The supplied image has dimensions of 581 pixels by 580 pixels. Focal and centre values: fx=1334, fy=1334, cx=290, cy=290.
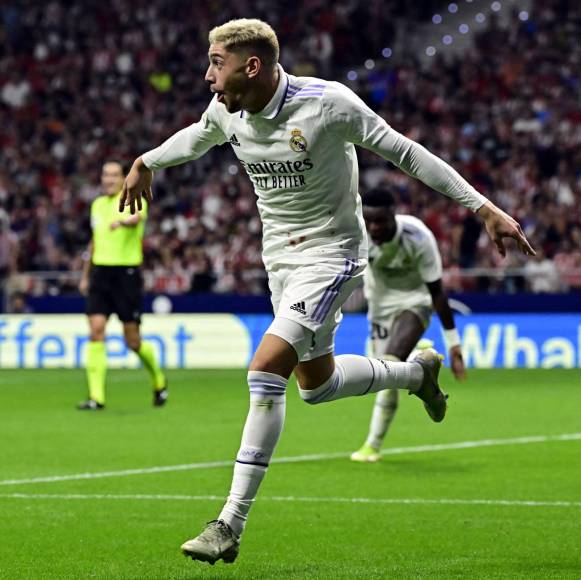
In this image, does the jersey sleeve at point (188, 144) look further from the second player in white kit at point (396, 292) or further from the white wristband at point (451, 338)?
the white wristband at point (451, 338)

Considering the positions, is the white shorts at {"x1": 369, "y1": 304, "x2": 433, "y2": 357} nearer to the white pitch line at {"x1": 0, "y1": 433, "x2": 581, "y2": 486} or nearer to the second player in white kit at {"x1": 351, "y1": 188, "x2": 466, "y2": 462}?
the second player in white kit at {"x1": 351, "y1": 188, "x2": 466, "y2": 462}

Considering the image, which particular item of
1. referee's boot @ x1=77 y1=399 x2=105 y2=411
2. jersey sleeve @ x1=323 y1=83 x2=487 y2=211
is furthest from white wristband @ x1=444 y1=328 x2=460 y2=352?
referee's boot @ x1=77 y1=399 x2=105 y2=411

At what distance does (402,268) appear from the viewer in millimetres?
10734

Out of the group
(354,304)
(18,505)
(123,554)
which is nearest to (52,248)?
(354,304)

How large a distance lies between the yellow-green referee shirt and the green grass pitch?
1639mm

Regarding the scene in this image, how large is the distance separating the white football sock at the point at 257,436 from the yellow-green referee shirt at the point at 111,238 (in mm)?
8569

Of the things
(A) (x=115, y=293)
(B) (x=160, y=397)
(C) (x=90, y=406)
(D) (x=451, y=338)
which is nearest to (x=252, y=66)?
(D) (x=451, y=338)

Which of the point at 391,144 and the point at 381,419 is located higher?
the point at 391,144

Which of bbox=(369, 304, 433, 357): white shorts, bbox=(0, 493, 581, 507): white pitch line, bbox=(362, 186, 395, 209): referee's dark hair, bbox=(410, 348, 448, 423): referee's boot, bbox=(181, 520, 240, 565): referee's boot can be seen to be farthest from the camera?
bbox=(369, 304, 433, 357): white shorts

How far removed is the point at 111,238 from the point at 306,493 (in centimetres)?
654

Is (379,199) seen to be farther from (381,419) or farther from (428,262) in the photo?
(381,419)

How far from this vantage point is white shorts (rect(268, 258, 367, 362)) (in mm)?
6469

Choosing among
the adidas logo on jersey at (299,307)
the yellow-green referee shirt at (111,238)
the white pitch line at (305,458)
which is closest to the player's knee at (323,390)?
the adidas logo on jersey at (299,307)

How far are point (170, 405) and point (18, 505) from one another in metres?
6.92
